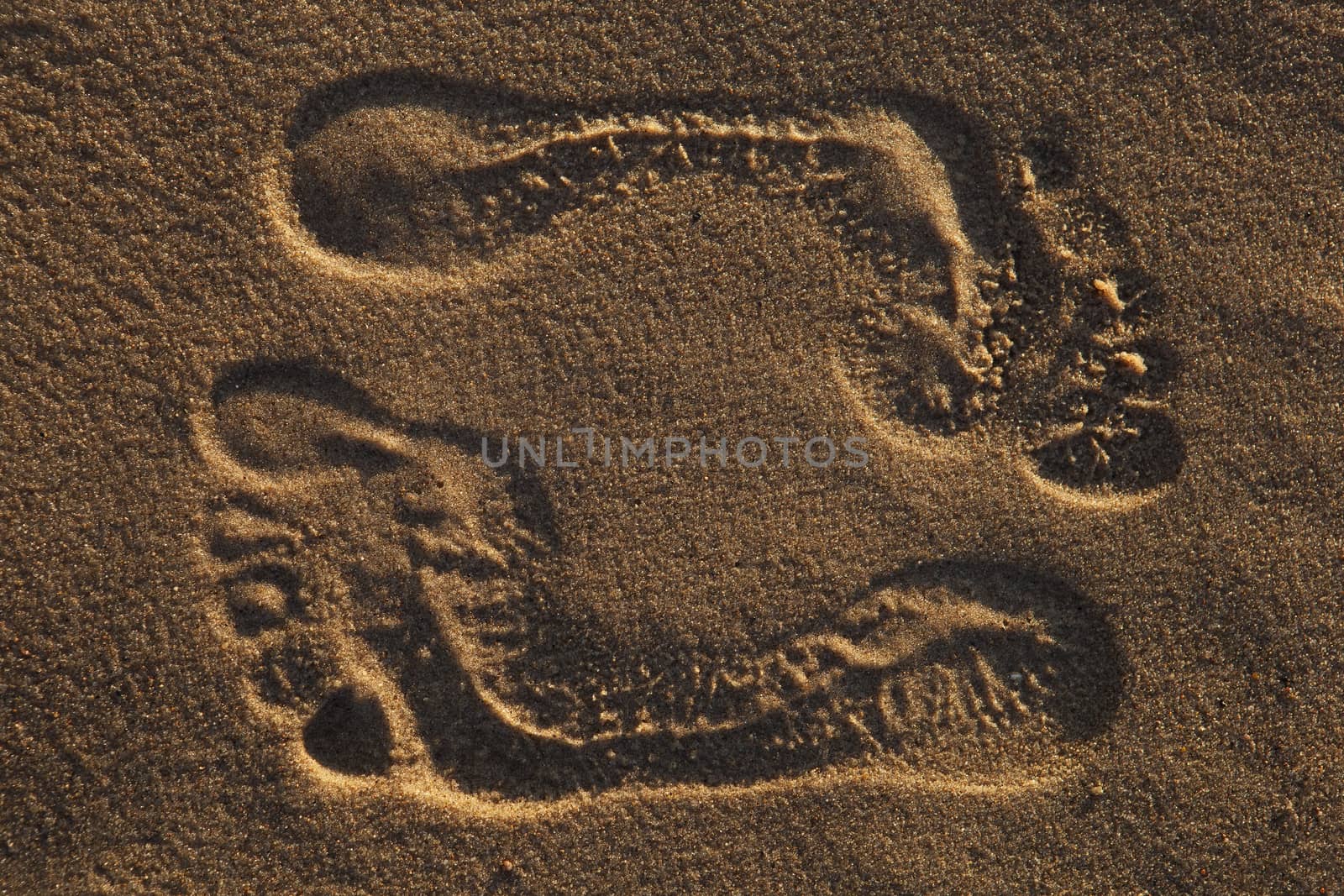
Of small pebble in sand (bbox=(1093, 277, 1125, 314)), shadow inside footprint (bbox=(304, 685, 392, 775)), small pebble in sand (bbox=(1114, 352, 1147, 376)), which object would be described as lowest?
shadow inside footprint (bbox=(304, 685, 392, 775))

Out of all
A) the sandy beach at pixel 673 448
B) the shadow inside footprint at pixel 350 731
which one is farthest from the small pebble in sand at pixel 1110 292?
the shadow inside footprint at pixel 350 731

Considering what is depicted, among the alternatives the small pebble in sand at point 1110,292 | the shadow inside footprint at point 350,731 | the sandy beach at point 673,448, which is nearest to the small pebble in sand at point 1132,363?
the sandy beach at point 673,448

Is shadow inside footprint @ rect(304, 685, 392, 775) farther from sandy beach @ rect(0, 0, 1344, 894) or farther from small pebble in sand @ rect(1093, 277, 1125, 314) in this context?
small pebble in sand @ rect(1093, 277, 1125, 314)

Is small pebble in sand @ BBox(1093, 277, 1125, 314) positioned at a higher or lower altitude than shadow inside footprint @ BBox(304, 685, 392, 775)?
higher

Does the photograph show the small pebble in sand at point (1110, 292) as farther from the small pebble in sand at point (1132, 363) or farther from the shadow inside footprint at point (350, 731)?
the shadow inside footprint at point (350, 731)

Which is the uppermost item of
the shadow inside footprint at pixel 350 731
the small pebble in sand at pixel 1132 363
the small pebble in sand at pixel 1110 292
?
the small pebble in sand at pixel 1110 292

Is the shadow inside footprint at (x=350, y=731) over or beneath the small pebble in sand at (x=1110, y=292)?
beneath

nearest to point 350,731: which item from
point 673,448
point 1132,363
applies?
point 673,448

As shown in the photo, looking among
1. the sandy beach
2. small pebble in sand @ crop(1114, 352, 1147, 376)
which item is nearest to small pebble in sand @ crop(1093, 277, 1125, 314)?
the sandy beach

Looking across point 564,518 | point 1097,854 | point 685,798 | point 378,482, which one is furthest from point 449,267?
point 1097,854
